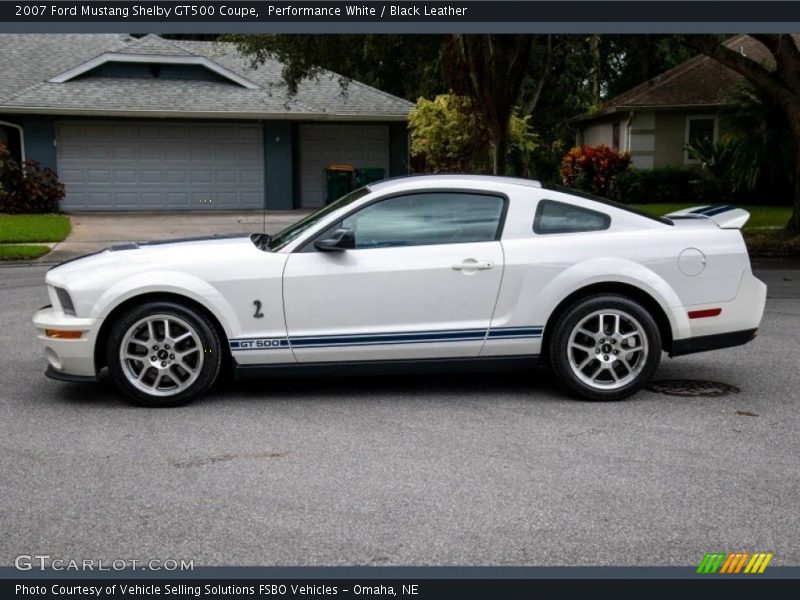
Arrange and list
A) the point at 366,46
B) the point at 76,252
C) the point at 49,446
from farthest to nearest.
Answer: the point at 366,46
the point at 76,252
the point at 49,446

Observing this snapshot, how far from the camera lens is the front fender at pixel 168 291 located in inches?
244

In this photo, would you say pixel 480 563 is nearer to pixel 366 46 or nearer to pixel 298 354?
pixel 298 354

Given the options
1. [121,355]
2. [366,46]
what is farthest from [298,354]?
[366,46]

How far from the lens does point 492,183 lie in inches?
261

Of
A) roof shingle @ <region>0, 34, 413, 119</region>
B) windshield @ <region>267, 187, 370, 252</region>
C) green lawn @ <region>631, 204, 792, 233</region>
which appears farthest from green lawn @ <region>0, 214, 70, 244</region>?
windshield @ <region>267, 187, 370, 252</region>

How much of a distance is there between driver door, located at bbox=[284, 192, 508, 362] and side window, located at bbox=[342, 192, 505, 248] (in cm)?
1

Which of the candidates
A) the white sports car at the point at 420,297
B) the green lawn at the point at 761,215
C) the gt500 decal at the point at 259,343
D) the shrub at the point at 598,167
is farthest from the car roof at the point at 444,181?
the shrub at the point at 598,167

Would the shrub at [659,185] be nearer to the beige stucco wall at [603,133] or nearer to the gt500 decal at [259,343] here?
the beige stucco wall at [603,133]

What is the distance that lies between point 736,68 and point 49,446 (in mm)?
13649

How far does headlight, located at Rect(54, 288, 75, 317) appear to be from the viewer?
20.6ft

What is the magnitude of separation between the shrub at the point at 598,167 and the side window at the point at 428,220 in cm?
2213

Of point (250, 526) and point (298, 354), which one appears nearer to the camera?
point (250, 526)

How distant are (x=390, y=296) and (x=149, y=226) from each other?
17.1 m

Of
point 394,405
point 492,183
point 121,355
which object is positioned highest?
point 492,183
